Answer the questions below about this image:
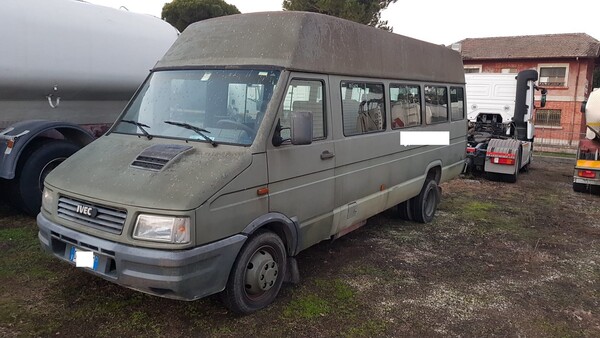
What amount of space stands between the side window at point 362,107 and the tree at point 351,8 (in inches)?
496

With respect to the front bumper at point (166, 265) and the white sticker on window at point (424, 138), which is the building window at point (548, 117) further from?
the front bumper at point (166, 265)

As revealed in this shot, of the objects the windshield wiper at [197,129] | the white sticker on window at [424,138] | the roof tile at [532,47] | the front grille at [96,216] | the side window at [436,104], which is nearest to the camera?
the front grille at [96,216]

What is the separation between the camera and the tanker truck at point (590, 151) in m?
9.60

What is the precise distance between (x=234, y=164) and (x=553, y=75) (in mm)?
30324

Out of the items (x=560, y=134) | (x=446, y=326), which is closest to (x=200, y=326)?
(x=446, y=326)

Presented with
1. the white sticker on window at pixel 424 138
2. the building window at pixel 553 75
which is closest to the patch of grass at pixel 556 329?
the white sticker on window at pixel 424 138

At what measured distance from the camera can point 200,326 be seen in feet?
12.2

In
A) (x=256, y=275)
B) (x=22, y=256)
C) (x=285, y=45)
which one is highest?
(x=285, y=45)

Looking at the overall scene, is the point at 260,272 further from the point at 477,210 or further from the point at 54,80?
the point at 477,210

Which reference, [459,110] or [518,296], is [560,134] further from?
[518,296]

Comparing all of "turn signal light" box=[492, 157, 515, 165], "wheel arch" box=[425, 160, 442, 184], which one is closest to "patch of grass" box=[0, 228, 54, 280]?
"wheel arch" box=[425, 160, 442, 184]

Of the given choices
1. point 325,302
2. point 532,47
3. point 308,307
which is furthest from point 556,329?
point 532,47

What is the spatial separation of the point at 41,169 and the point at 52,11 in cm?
223

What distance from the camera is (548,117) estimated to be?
94.1 feet
